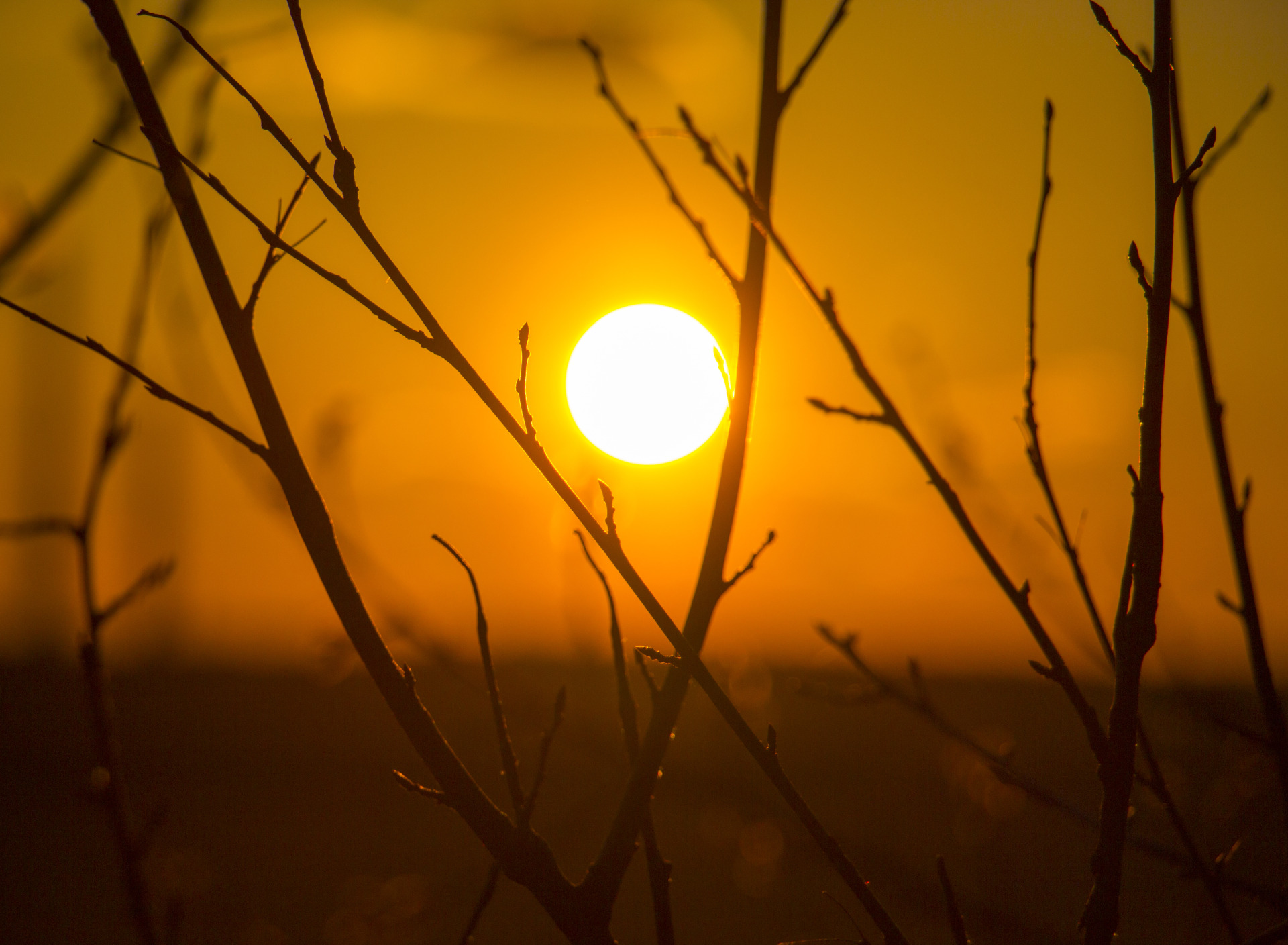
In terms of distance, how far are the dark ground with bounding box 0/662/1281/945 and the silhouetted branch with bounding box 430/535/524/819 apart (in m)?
0.28

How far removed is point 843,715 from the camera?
18953 millimetres

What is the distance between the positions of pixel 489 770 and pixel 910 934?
17.1ft

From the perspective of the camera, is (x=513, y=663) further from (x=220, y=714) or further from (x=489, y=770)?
(x=220, y=714)

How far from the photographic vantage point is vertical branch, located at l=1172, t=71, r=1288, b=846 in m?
1.42

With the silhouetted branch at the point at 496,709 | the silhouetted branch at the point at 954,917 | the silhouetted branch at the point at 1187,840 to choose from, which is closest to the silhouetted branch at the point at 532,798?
the silhouetted branch at the point at 496,709

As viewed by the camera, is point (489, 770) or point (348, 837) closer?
point (489, 770)

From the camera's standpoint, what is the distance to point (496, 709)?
1288 mm

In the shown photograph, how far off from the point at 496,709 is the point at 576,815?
1109mm

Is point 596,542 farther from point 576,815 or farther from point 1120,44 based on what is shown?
point 576,815

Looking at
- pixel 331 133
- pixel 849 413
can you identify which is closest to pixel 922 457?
pixel 849 413

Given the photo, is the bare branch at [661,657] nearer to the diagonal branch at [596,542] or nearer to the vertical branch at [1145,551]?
the diagonal branch at [596,542]

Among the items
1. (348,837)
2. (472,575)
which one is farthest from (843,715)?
(472,575)

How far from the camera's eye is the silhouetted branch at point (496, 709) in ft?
4.08

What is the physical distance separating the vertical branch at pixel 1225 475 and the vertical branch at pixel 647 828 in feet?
3.09
